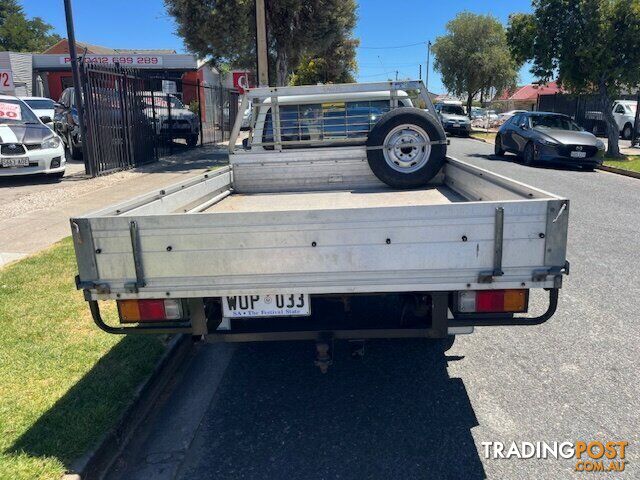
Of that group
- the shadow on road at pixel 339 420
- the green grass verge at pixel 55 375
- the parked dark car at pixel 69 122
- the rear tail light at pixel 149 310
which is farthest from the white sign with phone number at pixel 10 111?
the rear tail light at pixel 149 310

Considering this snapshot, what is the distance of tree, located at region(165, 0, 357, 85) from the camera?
17.4 meters

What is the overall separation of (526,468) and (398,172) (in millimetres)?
2937

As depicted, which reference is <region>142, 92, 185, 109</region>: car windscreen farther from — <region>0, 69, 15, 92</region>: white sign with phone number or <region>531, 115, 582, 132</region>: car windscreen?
<region>0, 69, 15, 92</region>: white sign with phone number

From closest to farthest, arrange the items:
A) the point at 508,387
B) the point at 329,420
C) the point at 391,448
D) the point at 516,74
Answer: the point at 391,448
the point at 329,420
the point at 508,387
the point at 516,74

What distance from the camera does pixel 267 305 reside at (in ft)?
9.83

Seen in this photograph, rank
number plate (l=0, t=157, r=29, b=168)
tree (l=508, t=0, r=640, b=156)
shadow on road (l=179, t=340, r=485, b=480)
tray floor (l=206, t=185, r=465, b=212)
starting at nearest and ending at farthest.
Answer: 1. shadow on road (l=179, t=340, r=485, b=480)
2. tray floor (l=206, t=185, r=465, b=212)
3. number plate (l=0, t=157, r=29, b=168)
4. tree (l=508, t=0, r=640, b=156)

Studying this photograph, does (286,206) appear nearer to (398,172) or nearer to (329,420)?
(398,172)

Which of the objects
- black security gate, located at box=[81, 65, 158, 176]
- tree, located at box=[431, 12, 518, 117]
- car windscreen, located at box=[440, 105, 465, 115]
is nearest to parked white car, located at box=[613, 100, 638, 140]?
car windscreen, located at box=[440, 105, 465, 115]

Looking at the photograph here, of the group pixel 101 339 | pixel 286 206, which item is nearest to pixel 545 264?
pixel 286 206

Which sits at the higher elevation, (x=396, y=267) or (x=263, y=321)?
(x=396, y=267)

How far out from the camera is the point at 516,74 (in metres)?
48.2

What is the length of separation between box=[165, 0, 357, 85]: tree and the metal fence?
83.6 inches

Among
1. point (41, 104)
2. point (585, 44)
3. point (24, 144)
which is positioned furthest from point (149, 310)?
point (41, 104)

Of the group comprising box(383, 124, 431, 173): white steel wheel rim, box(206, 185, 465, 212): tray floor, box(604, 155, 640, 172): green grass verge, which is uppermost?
box(383, 124, 431, 173): white steel wheel rim
